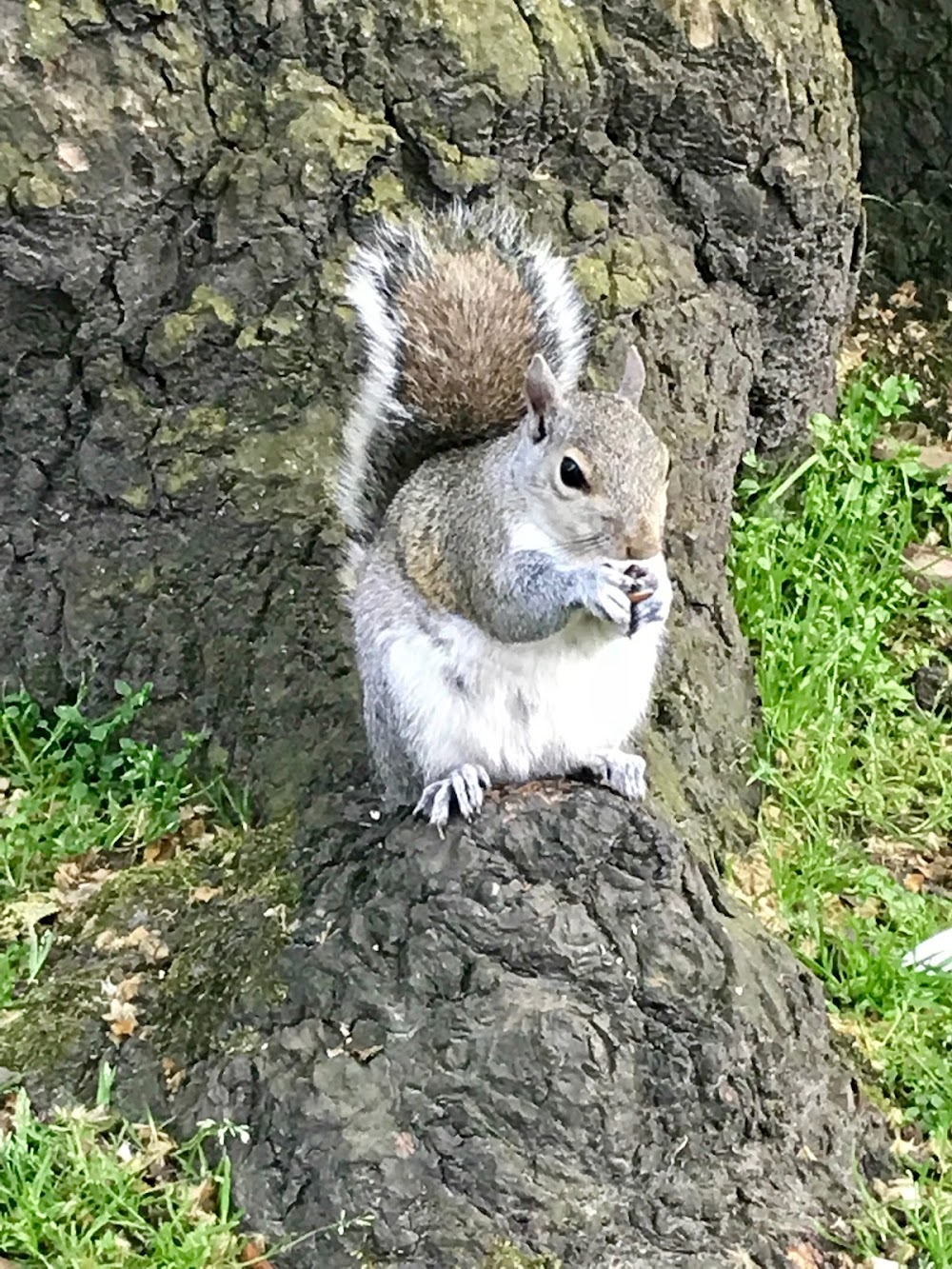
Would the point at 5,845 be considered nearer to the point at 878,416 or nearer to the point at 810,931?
the point at 810,931

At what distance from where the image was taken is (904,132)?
10.8 feet

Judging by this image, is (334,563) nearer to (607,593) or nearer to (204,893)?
(204,893)

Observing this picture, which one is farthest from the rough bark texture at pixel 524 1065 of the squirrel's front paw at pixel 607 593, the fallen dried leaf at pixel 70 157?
the fallen dried leaf at pixel 70 157

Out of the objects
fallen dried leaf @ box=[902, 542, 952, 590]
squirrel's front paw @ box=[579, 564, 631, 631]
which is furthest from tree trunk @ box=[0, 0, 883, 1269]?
fallen dried leaf @ box=[902, 542, 952, 590]

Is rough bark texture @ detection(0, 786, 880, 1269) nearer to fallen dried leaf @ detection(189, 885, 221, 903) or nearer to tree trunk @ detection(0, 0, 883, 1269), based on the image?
tree trunk @ detection(0, 0, 883, 1269)

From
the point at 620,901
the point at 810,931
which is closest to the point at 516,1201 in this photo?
the point at 620,901

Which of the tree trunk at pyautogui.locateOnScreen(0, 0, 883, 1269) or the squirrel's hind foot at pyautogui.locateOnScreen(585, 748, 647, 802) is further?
the squirrel's hind foot at pyautogui.locateOnScreen(585, 748, 647, 802)

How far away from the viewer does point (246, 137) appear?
241cm

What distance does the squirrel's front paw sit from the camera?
1.83 m

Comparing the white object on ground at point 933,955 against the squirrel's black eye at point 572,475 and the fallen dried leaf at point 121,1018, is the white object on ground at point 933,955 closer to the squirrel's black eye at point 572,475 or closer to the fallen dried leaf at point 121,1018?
the squirrel's black eye at point 572,475

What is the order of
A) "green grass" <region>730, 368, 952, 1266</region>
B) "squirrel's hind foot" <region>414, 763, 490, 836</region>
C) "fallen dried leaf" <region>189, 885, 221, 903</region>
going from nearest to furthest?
"squirrel's hind foot" <region>414, 763, 490, 836</region>
"green grass" <region>730, 368, 952, 1266</region>
"fallen dried leaf" <region>189, 885, 221, 903</region>

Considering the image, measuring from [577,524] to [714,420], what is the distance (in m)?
0.92

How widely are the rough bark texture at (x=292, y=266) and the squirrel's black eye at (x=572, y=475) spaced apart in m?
0.62

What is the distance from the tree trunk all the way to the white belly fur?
10cm
